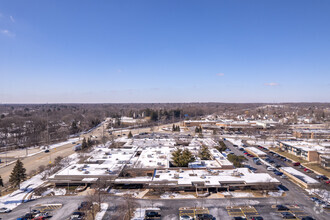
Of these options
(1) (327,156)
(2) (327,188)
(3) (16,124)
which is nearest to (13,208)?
(2) (327,188)

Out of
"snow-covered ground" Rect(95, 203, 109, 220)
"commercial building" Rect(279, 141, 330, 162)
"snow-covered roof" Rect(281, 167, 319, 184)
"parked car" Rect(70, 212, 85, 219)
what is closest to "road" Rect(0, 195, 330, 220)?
"snow-covered ground" Rect(95, 203, 109, 220)

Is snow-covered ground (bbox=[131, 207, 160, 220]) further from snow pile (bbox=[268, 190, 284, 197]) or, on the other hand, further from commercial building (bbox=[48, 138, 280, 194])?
snow pile (bbox=[268, 190, 284, 197])

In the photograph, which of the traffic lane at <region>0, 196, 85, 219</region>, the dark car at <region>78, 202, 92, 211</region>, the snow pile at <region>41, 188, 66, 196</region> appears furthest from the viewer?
the snow pile at <region>41, 188, 66, 196</region>

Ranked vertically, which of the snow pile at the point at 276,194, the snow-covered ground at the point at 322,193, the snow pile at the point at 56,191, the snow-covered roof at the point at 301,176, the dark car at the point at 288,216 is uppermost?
the snow-covered roof at the point at 301,176

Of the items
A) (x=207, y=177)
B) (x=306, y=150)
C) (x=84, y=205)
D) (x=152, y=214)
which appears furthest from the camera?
(x=306, y=150)

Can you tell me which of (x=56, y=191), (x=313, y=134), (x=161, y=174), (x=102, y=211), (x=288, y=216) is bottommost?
(x=56, y=191)

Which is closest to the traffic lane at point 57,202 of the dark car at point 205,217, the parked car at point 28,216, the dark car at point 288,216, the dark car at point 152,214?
the parked car at point 28,216

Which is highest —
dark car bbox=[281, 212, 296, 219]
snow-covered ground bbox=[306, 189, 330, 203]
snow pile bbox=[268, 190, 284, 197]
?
dark car bbox=[281, 212, 296, 219]

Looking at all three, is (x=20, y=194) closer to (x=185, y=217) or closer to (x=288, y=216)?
(x=185, y=217)

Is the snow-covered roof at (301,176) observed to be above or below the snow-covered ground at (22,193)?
above

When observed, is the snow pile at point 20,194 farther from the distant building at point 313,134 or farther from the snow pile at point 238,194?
the distant building at point 313,134

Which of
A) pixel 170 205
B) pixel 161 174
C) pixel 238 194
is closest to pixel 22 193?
pixel 161 174
